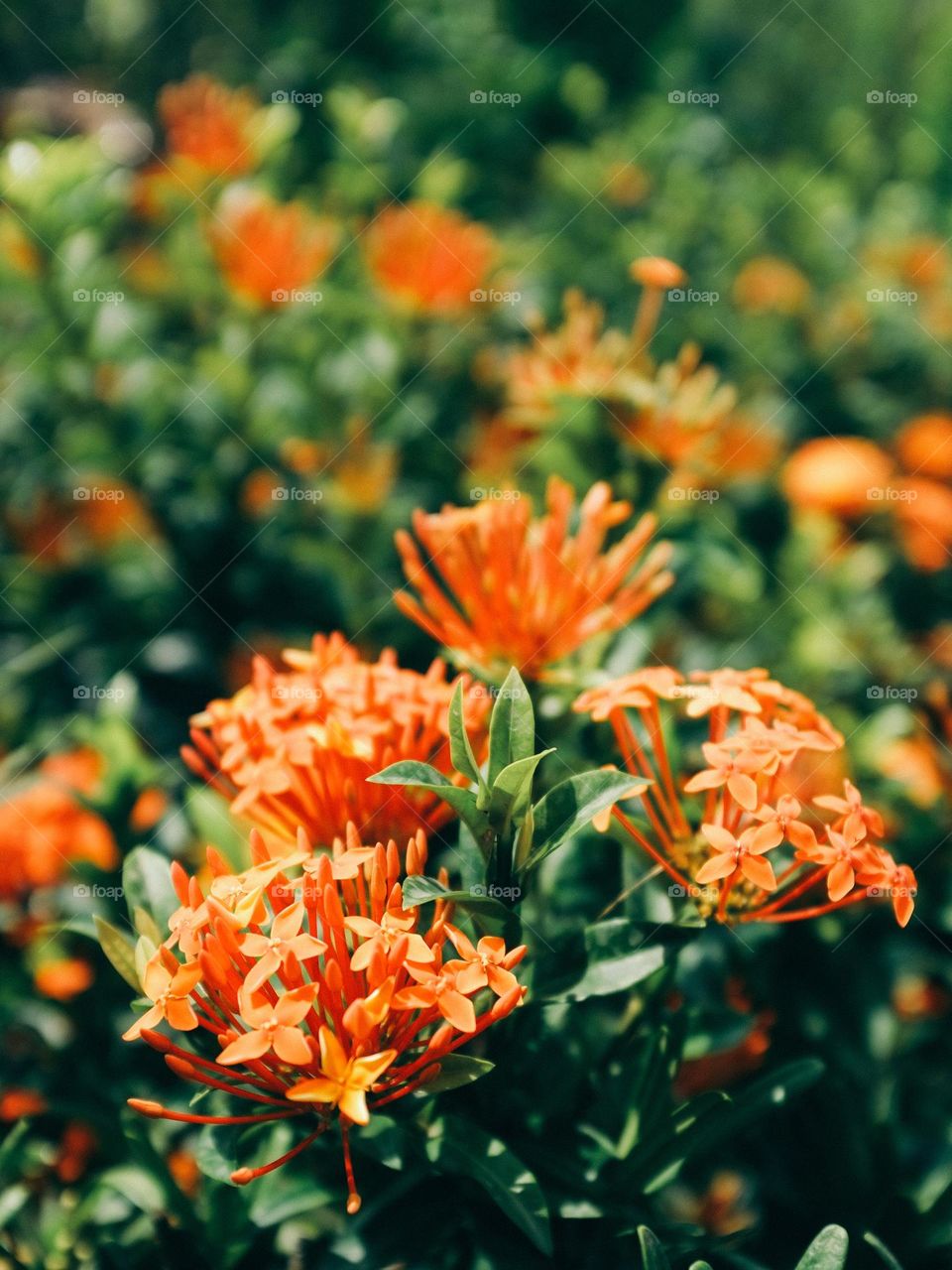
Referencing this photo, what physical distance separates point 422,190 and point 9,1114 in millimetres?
2142

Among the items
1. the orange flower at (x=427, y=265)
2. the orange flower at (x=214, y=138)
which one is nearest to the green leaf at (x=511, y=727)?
the orange flower at (x=427, y=265)

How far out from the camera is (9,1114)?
4.69ft

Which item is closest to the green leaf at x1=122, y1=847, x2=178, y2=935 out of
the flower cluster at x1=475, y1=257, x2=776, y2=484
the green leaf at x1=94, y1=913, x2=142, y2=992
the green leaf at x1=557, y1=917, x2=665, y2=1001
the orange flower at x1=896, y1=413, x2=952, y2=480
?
the green leaf at x1=94, y1=913, x2=142, y2=992

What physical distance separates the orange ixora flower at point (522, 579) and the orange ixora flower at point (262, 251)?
1217mm

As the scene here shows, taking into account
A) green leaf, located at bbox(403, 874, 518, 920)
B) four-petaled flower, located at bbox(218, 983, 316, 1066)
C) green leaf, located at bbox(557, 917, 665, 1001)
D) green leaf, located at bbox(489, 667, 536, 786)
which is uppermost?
green leaf, located at bbox(489, 667, 536, 786)

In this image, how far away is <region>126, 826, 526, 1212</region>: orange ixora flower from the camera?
84 cm

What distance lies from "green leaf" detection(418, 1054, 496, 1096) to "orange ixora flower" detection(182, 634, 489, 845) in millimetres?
258

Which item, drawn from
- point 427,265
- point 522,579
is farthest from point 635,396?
point 427,265

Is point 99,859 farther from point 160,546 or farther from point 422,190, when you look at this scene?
point 422,190

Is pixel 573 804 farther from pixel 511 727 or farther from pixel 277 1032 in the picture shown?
pixel 277 1032

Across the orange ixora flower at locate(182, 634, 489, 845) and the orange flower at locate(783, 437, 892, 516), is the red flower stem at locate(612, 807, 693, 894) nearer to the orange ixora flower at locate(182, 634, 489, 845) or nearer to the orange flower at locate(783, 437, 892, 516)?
the orange ixora flower at locate(182, 634, 489, 845)

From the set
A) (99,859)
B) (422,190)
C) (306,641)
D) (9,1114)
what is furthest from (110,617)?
(422,190)

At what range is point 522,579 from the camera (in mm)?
1240

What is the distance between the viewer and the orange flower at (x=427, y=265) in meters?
2.27
